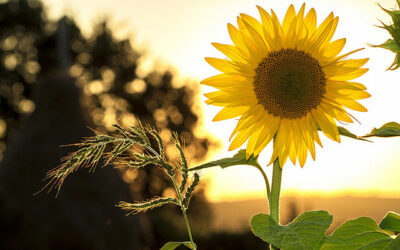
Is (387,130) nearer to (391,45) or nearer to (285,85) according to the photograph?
(391,45)

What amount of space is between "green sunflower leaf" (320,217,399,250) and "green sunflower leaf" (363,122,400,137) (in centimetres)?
30

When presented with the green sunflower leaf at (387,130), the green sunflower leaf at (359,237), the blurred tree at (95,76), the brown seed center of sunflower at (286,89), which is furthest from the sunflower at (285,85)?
the blurred tree at (95,76)

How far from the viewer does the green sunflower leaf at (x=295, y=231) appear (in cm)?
152

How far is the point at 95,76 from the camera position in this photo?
28.2 m

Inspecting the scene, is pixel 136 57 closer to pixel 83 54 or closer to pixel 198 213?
pixel 83 54

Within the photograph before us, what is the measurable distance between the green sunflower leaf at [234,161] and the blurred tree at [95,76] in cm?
2338

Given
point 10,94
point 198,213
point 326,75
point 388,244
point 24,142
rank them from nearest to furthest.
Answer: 1. point 388,244
2. point 326,75
3. point 24,142
4. point 198,213
5. point 10,94

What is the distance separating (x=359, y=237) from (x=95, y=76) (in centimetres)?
2721

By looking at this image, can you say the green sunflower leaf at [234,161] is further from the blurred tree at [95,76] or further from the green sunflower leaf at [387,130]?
the blurred tree at [95,76]

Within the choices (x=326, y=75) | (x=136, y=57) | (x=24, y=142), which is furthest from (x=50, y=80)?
(x=136, y=57)

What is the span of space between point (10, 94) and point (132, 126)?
27812 millimetres

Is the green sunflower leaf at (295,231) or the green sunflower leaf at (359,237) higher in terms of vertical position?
the green sunflower leaf at (295,231)

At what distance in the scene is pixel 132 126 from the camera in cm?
164

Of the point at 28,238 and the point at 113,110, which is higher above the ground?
the point at 113,110
